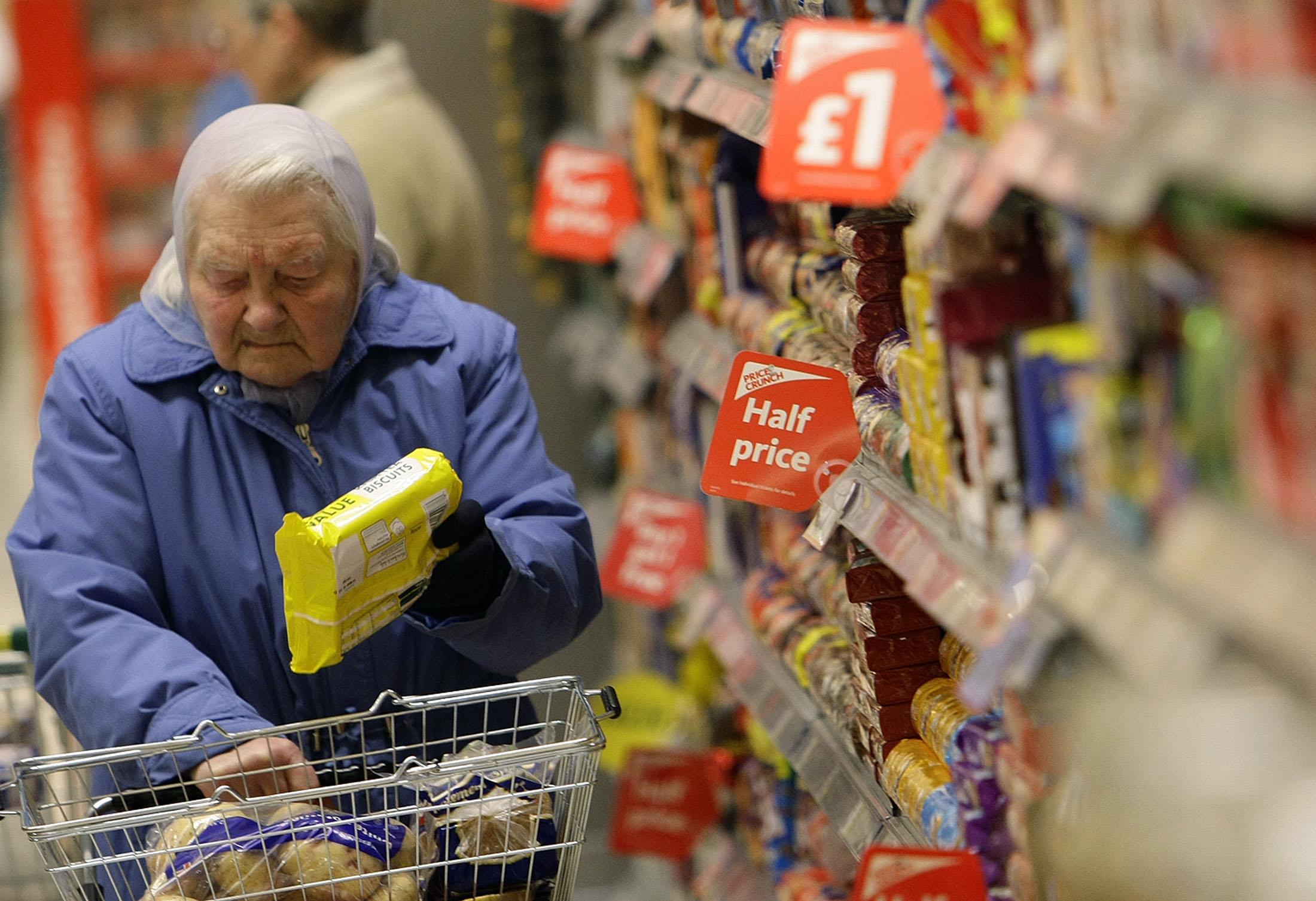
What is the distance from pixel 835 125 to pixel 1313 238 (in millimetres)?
741

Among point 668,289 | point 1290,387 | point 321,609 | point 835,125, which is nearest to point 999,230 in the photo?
point 835,125

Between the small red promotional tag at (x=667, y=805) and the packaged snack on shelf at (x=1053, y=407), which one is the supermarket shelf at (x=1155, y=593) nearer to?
the packaged snack on shelf at (x=1053, y=407)

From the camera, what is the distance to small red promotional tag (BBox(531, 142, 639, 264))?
462cm

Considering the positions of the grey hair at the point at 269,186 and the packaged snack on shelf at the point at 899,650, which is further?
the packaged snack on shelf at the point at 899,650

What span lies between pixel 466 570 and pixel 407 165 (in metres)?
2.07

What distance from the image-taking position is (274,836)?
187 centimetres

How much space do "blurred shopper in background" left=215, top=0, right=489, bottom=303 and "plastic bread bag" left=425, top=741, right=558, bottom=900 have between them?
211 centimetres

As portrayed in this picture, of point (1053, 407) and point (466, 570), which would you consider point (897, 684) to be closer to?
point (466, 570)

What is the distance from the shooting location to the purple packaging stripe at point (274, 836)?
1.86 metres

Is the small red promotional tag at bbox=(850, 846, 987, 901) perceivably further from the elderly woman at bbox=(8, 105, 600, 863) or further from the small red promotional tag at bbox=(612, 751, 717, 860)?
the small red promotional tag at bbox=(612, 751, 717, 860)

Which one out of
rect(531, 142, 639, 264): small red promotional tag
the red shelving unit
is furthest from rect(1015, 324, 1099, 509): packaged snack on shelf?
the red shelving unit

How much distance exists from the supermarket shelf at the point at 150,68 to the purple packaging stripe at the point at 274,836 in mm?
Result: 6536

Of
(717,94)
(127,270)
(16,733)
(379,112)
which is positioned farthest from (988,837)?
(127,270)

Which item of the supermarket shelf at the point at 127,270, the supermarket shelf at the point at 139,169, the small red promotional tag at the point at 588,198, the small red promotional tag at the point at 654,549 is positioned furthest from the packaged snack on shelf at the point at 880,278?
the supermarket shelf at the point at 139,169
